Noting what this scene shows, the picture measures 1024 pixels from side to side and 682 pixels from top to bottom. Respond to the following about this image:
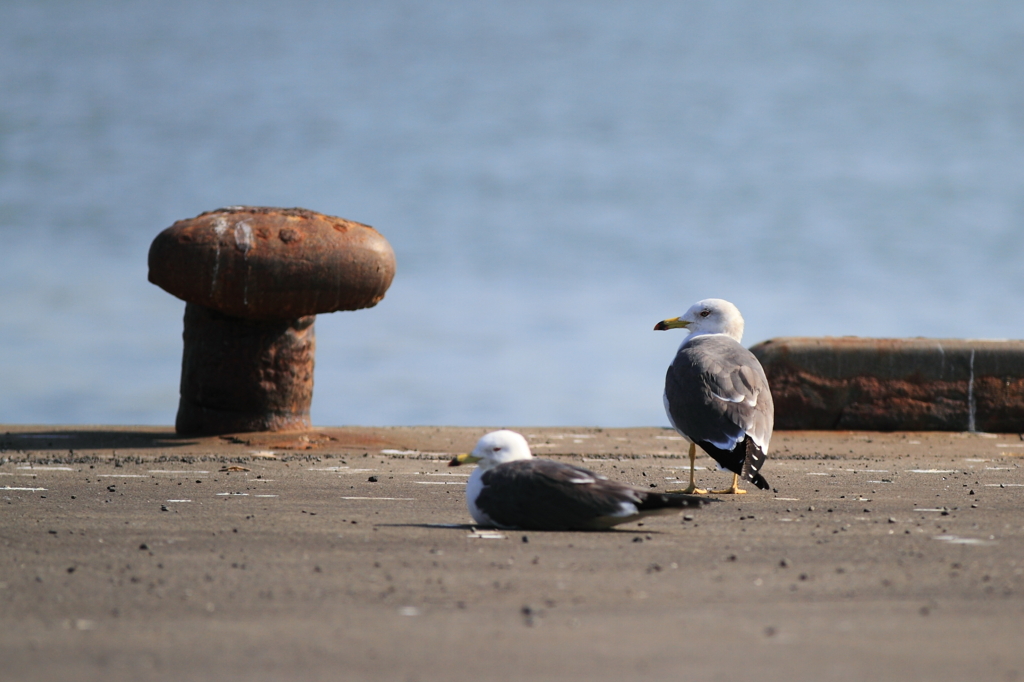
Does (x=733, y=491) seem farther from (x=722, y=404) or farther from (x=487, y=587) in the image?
(x=487, y=587)

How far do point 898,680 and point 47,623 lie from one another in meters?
2.23

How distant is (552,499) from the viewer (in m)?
4.62

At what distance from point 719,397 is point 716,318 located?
4.90 ft

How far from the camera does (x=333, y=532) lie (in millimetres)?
4691

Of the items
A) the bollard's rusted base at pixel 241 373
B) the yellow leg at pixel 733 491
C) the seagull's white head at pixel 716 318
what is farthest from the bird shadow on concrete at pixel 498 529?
the bollard's rusted base at pixel 241 373

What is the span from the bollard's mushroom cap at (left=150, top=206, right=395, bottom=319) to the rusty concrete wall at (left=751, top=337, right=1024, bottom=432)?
504 cm

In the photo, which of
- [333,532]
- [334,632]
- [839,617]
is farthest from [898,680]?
[333,532]

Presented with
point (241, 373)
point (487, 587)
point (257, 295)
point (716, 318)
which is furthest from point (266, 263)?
point (487, 587)

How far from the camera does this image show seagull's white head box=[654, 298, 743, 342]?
7.52m

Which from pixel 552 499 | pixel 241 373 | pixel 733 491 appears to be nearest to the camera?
pixel 552 499

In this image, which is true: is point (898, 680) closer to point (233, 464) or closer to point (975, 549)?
point (975, 549)

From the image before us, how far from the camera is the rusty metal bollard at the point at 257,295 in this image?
1016 centimetres

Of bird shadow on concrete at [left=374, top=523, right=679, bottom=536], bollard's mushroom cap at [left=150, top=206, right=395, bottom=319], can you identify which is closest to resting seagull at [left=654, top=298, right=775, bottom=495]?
bird shadow on concrete at [left=374, top=523, right=679, bottom=536]

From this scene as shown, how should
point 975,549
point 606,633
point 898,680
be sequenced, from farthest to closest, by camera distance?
point 975,549
point 606,633
point 898,680
